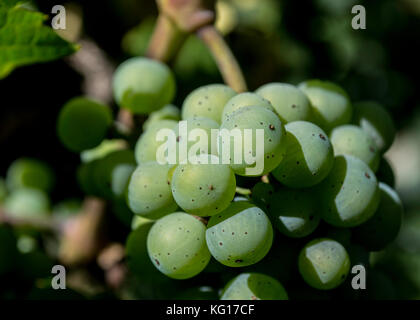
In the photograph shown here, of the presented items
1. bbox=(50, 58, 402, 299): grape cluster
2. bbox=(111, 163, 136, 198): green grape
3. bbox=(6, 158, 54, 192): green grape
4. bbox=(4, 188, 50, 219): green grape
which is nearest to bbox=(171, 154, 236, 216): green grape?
bbox=(50, 58, 402, 299): grape cluster

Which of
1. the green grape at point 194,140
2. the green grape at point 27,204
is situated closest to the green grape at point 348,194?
the green grape at point 194,140

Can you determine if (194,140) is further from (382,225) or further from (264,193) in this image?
(382,225)

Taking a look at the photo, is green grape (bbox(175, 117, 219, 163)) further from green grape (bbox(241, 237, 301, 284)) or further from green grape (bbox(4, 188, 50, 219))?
green grape (bbox(4, 188, 50, 219))

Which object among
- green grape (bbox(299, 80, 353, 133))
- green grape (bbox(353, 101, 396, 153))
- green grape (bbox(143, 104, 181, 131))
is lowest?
green grape (bbox(353, 101, 396, 153))

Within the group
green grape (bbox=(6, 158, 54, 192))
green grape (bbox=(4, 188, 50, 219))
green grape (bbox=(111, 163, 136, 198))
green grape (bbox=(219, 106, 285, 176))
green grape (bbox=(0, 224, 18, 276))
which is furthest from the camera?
green grape (bbox=(6, 158, 54, 192))

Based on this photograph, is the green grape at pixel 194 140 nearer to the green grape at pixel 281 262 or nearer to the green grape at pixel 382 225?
the green grape at pixel 281 262

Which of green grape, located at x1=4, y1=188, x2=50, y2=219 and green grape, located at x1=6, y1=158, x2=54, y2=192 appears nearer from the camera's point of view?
green grape, located at x1=4, y1=188, x2=50, y2=219

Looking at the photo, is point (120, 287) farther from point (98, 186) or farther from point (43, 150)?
point (43, 150)
